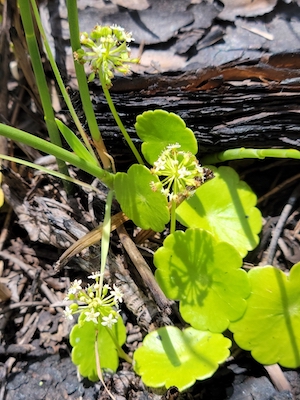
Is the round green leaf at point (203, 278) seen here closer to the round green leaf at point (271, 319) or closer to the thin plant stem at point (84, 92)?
the round green leaf at point (271, 319)

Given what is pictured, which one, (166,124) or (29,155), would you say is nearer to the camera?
(166,124)

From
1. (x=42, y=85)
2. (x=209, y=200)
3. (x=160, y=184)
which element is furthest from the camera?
(x=209, y=200)

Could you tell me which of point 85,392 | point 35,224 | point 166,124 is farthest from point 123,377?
point 166,124

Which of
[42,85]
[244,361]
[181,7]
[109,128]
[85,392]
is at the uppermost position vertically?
[181,7]

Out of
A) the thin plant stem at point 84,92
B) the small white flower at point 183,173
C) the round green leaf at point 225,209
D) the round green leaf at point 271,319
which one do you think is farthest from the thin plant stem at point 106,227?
the round green leaf at point 271,319

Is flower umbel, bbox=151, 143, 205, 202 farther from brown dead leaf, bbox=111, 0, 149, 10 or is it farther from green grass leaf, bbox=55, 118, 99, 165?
brown dead leaf, bbox=111, 0, 149, 10

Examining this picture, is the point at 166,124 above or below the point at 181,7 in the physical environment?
below

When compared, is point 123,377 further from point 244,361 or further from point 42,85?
point 42,85
